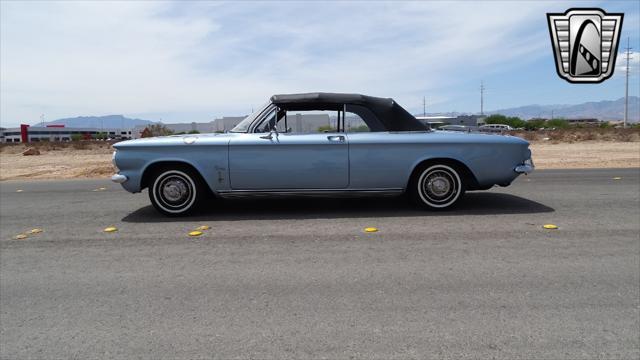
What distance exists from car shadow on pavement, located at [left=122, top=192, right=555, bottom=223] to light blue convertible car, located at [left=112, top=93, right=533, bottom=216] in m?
0.25

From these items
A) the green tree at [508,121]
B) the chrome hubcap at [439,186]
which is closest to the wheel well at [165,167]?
the chrome hubcap at [439,186]

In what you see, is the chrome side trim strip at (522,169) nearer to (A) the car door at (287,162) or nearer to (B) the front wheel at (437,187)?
(B) the front wheel at (437,187)

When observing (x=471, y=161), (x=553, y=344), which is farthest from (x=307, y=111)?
(x=553, y=344)

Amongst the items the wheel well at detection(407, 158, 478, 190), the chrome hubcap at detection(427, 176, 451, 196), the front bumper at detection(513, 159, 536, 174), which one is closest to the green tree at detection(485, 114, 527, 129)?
the front bumper at detection(513, 159, 536, 174)

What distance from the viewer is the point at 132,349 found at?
8.96ft

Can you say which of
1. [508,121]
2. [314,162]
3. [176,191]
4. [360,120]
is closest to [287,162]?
[314,162]

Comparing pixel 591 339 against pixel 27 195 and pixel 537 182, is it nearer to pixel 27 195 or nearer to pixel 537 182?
pixel 537 182

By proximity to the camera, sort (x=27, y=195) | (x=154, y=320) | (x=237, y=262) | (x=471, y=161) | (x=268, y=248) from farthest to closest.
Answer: (x=27, y=195) < (x=471, y=161) < (x=268, y=248) < (x=237, y=262) < (x=154, y=320)

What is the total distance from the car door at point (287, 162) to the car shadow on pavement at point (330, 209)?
0.47m

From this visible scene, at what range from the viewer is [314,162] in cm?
584

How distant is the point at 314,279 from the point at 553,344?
1.79 meters

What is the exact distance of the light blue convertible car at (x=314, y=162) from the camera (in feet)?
19.2

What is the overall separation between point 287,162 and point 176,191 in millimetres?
1540

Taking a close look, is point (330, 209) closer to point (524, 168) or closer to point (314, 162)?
point (314, 162)
